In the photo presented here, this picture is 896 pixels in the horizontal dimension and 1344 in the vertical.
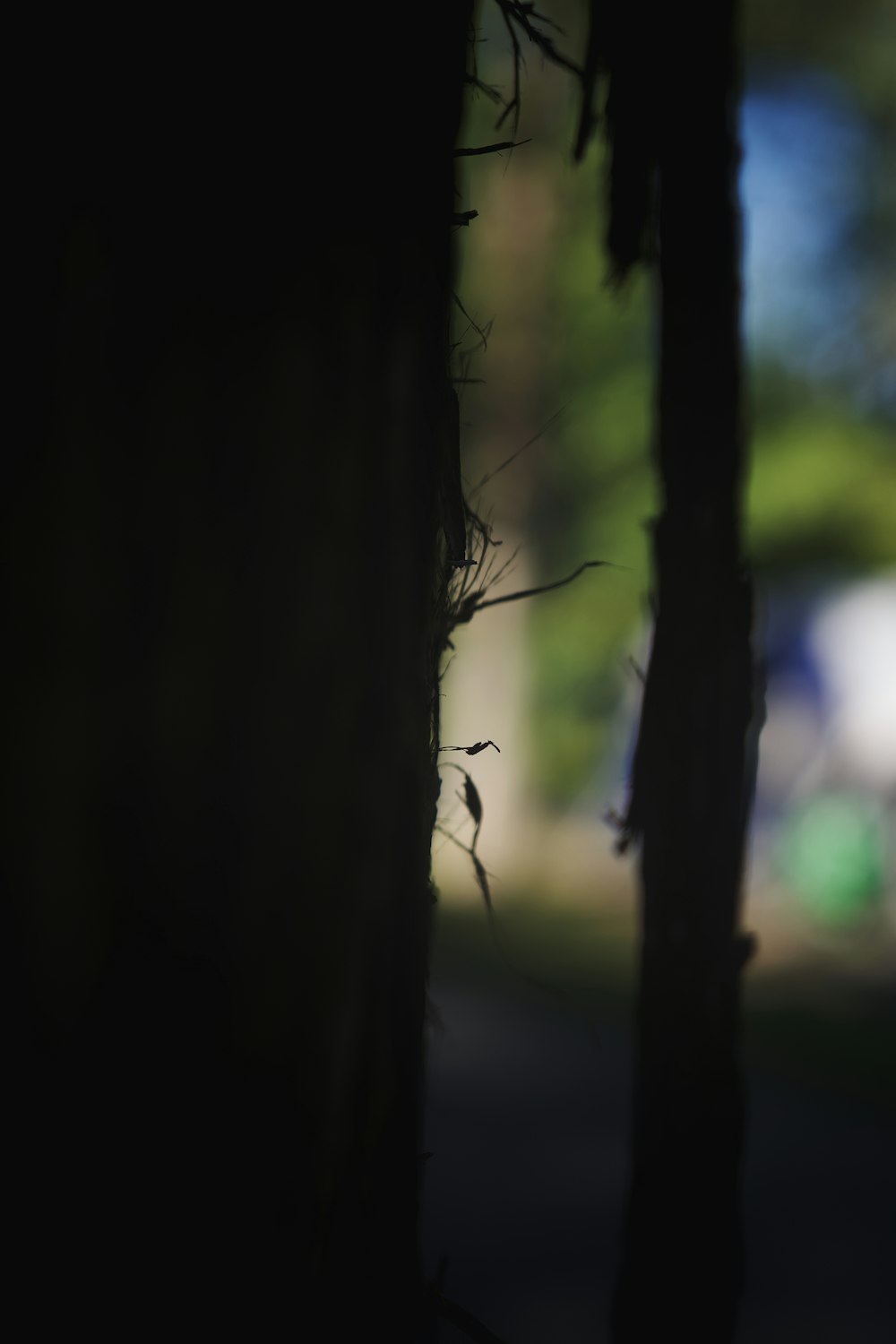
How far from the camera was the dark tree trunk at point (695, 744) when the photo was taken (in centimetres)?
219

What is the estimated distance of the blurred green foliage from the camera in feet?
57.8

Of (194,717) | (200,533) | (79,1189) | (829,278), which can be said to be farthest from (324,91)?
(829,278)

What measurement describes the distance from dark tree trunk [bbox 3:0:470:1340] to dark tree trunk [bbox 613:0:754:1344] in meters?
1.07

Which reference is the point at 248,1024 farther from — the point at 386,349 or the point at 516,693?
the point at 516,693

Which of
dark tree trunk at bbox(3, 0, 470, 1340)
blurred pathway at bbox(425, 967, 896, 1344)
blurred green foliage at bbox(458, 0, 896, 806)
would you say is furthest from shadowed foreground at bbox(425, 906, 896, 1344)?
blurred green foliage at bbox(458, 0, 896, 806)

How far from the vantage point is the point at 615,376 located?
1925 cm

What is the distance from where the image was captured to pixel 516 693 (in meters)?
17.2

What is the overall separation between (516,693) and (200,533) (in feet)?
53.0

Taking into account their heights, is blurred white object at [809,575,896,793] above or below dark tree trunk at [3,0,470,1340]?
above

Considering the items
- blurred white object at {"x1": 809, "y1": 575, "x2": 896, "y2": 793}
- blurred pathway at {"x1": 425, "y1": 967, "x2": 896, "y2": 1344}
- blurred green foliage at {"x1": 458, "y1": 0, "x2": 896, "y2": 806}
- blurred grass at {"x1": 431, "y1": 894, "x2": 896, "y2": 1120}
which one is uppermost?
blurred green foliage at {"x1": 458, "y1": 0, "x2": 896, "y2": 806}

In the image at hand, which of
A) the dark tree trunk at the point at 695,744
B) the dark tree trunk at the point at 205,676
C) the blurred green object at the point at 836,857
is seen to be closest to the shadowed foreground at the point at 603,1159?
the dark tree trunk at the point at 695,744

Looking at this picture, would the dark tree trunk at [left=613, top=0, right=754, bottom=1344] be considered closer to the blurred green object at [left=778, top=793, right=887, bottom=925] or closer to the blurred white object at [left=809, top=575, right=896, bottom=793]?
the blurred green object at [left=778, top=793, right=887, bottom=925]

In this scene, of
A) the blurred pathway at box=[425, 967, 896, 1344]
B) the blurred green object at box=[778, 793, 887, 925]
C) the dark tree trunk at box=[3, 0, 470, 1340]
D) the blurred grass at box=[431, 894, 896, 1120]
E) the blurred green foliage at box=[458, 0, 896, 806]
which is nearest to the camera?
the dark tree trunk at box=[3, 0, 470, 1340]

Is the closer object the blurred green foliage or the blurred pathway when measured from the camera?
the blurred pathway
